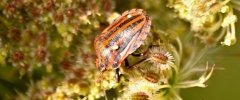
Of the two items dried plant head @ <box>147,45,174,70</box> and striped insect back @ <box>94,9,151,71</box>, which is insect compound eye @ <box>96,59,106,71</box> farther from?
dried plant head @ <box>147,45,174,70</box>

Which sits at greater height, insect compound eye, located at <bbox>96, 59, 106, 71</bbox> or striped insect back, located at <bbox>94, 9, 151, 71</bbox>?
striped insect back, located at <bbox>94, 9, 151, 71</bbox>

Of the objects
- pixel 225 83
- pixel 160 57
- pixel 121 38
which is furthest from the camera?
pixel 225 83

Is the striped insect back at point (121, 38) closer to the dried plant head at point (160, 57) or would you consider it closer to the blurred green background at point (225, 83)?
the dried plant head at point (160, 57)

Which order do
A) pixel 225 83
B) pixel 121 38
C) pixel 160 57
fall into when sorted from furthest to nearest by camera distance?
1. pixel 225 83
2. pixel 160 57
3. pixel 121 38

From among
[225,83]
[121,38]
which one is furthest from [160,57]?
[225,83]

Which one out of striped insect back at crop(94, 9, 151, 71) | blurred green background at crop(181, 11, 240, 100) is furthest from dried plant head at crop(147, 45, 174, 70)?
blurred green background at crop(181, 11, 240, 100)

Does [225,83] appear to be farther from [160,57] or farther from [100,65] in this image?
[100,65]

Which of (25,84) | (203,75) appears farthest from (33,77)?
(203,75)

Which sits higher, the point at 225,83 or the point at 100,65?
the point at 225,83
